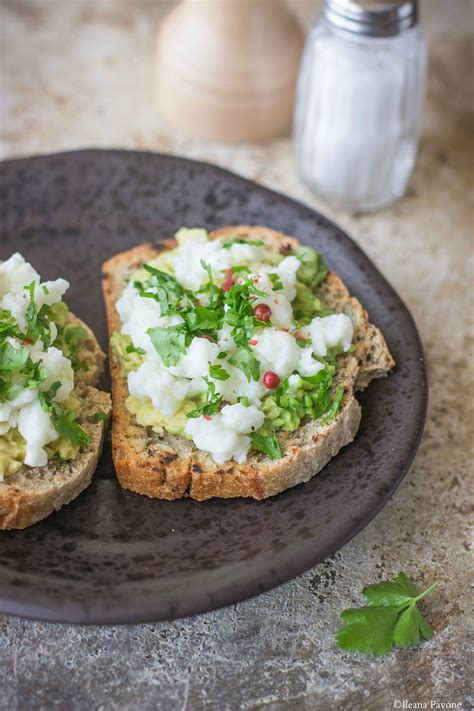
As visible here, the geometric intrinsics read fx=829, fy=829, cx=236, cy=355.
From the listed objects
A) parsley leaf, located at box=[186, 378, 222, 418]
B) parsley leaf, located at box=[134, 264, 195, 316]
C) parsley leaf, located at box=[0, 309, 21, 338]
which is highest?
parsley leaf, located at box=[0, 309, 21, 338]

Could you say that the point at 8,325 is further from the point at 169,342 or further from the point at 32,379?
the point at 169,342

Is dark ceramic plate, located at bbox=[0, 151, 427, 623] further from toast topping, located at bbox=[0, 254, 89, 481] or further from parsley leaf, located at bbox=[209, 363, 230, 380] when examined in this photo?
parsley leaf, located at bbox=[209, 363, 230, 380]

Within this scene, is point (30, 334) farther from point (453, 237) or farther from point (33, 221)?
point (453, 237)

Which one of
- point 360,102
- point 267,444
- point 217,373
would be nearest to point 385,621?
point 267,444

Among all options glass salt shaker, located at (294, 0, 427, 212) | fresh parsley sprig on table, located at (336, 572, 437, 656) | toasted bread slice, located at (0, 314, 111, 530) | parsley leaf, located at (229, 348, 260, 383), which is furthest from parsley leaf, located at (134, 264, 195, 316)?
glass salt shaker, located at (294, 0, 427, 212)

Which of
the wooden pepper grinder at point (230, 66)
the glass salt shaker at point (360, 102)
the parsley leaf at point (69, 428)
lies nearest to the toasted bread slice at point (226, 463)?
the parsley leaf at point (69, 428)

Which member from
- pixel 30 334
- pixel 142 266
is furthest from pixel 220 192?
pixel 30 334
